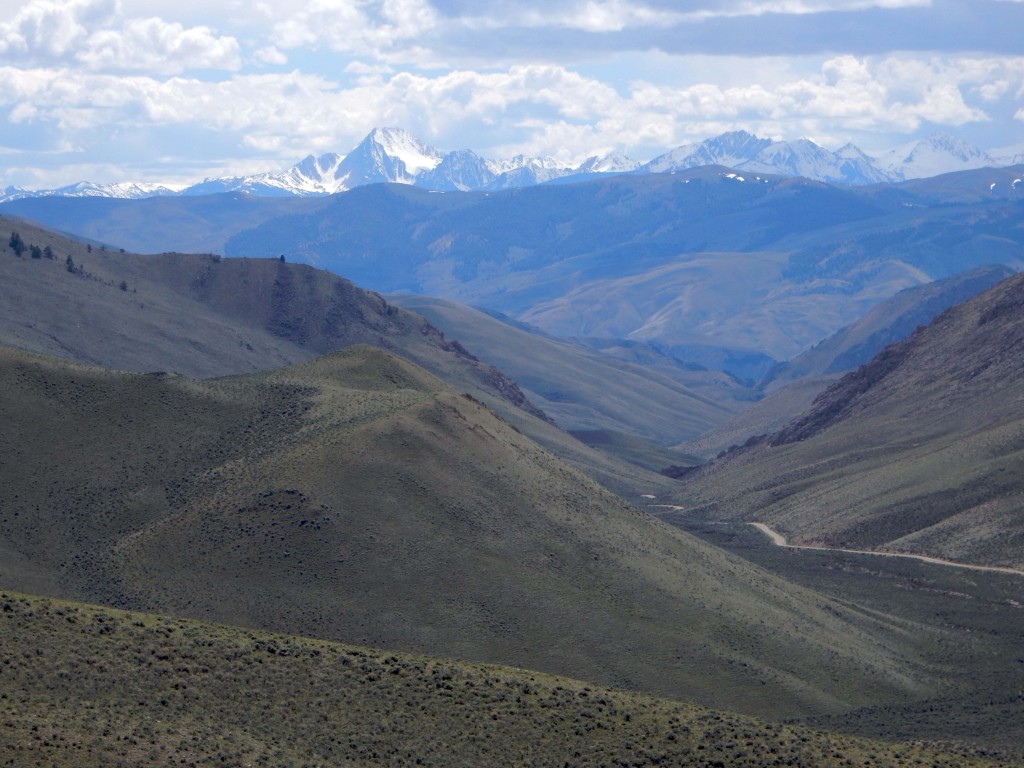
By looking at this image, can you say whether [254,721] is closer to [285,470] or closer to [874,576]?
[285,470]

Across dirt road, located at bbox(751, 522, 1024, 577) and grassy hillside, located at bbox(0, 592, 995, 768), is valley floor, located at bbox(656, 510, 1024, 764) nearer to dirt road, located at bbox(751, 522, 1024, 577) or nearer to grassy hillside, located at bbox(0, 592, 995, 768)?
dirt road, located at bbox(751, 522, 1024, 577)

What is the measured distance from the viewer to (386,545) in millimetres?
86812

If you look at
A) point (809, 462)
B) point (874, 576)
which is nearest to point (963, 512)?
point (874, 576)

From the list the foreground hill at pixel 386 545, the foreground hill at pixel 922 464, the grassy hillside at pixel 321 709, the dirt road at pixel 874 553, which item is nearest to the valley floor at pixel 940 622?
the dirt road at pixel 874 553

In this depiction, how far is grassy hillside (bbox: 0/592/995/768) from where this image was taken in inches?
2018

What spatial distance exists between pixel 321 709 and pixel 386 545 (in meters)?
31.1

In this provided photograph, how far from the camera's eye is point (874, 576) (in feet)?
386

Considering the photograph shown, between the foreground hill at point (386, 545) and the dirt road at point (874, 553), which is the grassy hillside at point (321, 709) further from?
the dirt road at point (874, 553)

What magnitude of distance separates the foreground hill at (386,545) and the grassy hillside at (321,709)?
17791mm

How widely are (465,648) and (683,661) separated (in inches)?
509

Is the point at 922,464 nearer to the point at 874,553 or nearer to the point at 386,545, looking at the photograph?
the point at 874,553

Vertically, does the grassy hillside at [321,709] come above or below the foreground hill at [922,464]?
above

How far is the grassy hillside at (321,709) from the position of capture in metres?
51.2

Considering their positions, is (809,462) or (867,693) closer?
(867,693)
